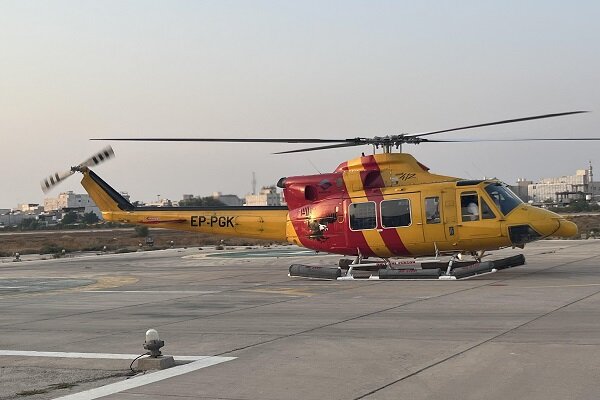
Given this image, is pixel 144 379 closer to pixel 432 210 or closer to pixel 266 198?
pixel 432 210

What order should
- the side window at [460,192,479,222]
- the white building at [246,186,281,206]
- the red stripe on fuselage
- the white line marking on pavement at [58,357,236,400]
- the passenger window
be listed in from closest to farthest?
the white line marking on pavement at [58,357,236,400] → the passenger window → the side window at [460,192,479,222] → the red stripe on fuselage → the white building at [246,186,281,206]

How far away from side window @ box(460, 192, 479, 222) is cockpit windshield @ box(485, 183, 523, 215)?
440mm

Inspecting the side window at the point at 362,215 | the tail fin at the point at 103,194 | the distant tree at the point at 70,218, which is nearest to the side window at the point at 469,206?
the side window at the point at 362,215

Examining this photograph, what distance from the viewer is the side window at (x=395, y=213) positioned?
2166cm

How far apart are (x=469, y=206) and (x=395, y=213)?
2.16 metres

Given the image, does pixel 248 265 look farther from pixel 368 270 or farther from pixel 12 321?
pixel 12 321

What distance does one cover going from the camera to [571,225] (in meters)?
20.5

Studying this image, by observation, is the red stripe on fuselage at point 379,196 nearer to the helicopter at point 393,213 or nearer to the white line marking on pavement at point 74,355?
the helicopter at point 393,213

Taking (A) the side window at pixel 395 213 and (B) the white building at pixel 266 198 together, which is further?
(B) the white building at pixel 266 198

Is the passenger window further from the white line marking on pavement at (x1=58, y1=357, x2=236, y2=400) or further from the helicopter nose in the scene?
the white line marking on pavement at (x1=58, y1=357, x2=236, y2=400)

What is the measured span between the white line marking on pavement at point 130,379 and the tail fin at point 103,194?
56.8 ft

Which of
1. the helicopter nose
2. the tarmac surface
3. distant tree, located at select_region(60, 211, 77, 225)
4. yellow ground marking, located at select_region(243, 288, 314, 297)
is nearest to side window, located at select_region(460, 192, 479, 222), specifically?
the tarmac surface

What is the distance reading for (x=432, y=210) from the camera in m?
21.3

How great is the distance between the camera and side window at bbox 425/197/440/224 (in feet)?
69.8
